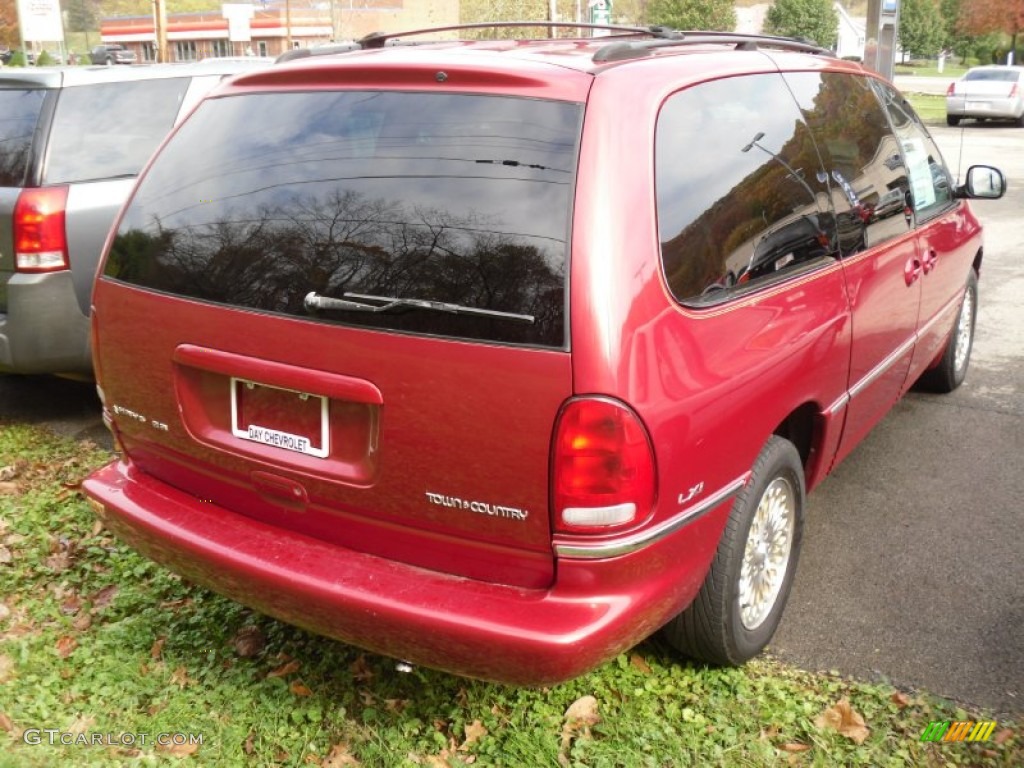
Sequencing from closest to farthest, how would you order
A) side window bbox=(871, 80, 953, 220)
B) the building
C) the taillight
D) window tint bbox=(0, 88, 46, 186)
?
the taillight → side window bbox=(871, 80, 953, 220) → window tint bbox=(0, 88, 46, 186) → the building

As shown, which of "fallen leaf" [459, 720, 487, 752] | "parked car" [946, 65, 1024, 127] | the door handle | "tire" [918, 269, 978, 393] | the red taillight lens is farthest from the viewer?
"parked car" [946, 65, 1024, 127]

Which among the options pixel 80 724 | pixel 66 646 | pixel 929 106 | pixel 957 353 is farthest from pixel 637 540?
pixel 929 106

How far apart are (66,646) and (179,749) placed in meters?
0.79

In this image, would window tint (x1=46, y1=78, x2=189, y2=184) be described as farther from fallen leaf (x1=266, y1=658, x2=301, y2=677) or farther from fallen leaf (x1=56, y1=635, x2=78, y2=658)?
fallen leaf (x1=266, y1=658, x2=301, y2=677)

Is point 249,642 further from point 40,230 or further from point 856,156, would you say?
point 856,156

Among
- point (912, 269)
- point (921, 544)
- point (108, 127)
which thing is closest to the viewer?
point (921, 544)

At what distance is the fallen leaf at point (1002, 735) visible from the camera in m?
2.94

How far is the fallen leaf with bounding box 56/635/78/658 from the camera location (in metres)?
3.42

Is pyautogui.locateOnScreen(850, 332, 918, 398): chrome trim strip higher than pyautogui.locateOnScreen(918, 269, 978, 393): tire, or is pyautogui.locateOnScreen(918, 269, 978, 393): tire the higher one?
pyautogui.locateOnScreen(850, 332, 918, 398): chrome trim strip

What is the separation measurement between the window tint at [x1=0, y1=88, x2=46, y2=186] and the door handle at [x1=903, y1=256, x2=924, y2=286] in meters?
4.21

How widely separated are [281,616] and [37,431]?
335 cm

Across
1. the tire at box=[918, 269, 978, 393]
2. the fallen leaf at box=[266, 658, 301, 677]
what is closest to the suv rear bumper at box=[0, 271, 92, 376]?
the fallen leaf at box=[266, 658, 301, 677]

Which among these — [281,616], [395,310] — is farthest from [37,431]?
[395,310]

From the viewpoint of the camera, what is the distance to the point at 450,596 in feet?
8.32
